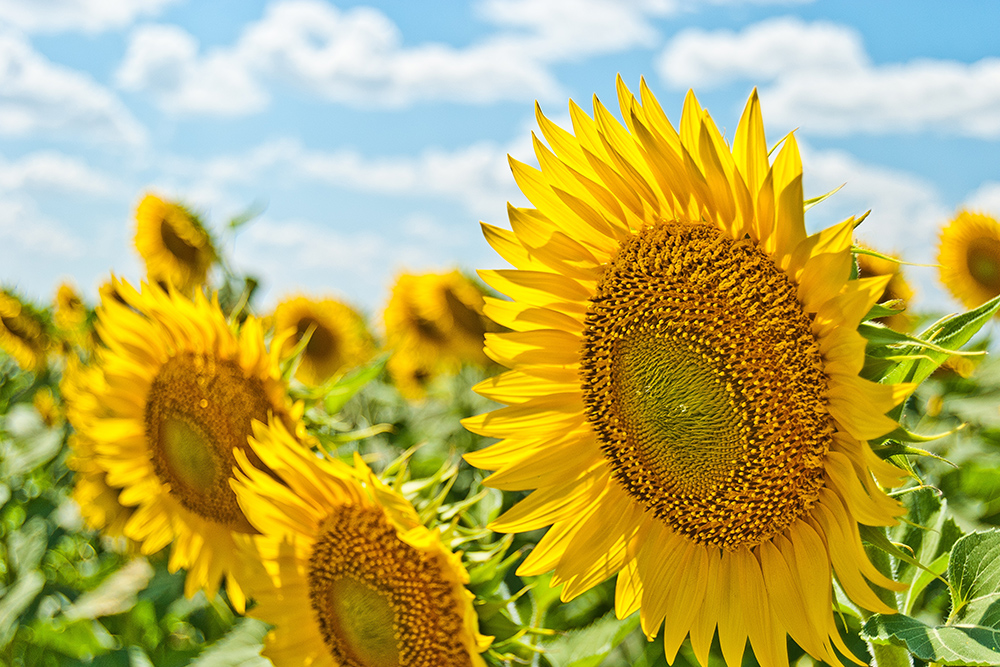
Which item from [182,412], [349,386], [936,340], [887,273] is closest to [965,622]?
[936,340]

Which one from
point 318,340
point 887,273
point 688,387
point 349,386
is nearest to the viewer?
point 688,387

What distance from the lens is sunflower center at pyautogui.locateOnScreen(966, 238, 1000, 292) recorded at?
15.9 ft

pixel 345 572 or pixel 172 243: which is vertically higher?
pixel 172 243

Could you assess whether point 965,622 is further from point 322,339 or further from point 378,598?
→ point 322,339

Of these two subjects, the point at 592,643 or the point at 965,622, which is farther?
the point at 592,643

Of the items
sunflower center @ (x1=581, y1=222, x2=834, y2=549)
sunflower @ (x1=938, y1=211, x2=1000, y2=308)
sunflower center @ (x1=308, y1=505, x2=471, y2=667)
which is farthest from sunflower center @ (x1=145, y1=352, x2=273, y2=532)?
sunflower @ (x1=938, y1=211, x2=1000, y2=308)

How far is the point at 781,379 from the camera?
1591 millimetres

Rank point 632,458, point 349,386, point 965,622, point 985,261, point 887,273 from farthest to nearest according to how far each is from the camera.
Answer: point 985,261 → point 887,273 → point 349,386 → point 632,458 → point 965,622

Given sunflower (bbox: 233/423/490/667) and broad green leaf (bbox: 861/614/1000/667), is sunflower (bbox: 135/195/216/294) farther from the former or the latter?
broad green leaf (bbox: 861/614/1000/667)

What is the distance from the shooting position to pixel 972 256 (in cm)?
495

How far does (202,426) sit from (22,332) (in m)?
4.29

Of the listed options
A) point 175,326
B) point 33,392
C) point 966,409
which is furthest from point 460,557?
point 33,392

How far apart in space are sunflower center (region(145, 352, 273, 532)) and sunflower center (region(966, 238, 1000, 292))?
166 inches

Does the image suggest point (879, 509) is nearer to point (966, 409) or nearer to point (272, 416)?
point (272, 416)
